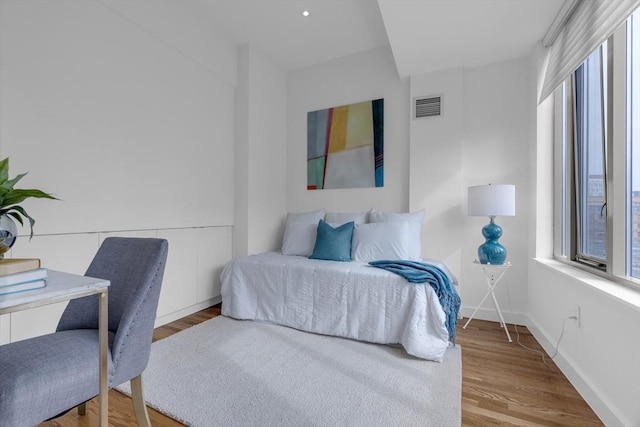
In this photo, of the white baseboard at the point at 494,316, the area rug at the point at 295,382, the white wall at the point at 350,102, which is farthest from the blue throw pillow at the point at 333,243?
the white baseboard at the point at 494,316

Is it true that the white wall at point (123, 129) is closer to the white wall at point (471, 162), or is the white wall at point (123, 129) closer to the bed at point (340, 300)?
the bed at point (340, 300)

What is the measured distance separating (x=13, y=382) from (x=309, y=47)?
144 inches

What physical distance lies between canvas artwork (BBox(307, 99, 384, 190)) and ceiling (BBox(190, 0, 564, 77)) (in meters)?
0.66

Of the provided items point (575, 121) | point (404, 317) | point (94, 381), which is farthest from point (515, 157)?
point (94, 381)

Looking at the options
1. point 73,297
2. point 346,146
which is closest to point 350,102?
point 346,146

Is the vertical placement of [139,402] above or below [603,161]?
below

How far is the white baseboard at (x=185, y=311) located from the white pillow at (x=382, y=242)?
1634 mm

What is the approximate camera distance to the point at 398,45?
265cm

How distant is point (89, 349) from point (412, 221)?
264 cm

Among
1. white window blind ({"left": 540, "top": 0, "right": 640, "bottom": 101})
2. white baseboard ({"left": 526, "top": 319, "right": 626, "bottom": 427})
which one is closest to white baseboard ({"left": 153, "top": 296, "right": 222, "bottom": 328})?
white baseboard ({"left": 526, "top": 319, "right": 626, "bottom": 427})

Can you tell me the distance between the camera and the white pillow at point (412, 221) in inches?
112

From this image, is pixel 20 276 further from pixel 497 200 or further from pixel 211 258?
pixel 497 200

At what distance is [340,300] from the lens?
240 centimetres

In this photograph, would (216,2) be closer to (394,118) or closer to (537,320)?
(394,118)
